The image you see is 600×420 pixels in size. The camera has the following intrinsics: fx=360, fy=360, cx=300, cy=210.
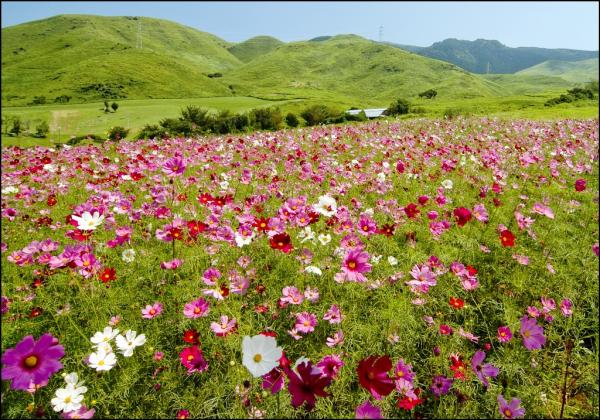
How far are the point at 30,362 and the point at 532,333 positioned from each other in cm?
253

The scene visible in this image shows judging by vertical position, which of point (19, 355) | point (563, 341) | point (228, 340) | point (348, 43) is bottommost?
point (563, 341)

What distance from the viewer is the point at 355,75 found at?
15012 centimetres

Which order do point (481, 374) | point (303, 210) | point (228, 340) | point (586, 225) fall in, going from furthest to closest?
point (586, 225)
point (303, 210)
point (228, 340)
point (481, 374)

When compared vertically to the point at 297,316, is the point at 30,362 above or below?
above

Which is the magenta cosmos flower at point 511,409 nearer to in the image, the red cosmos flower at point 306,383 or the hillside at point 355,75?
the red cosmos flower at point 306,383

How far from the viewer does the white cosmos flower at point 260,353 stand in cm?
141

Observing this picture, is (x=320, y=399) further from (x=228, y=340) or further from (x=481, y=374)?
(x=481, y=374)

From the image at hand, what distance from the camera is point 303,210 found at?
11.9 feet

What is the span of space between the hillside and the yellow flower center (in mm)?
106780

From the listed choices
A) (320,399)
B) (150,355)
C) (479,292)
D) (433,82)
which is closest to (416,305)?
A: (479,292)

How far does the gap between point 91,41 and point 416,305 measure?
141 metres

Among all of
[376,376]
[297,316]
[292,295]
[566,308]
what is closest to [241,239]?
[292,295]

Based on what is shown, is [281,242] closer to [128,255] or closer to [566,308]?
[128,255]

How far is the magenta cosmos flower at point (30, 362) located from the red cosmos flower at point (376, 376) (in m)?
1.28
